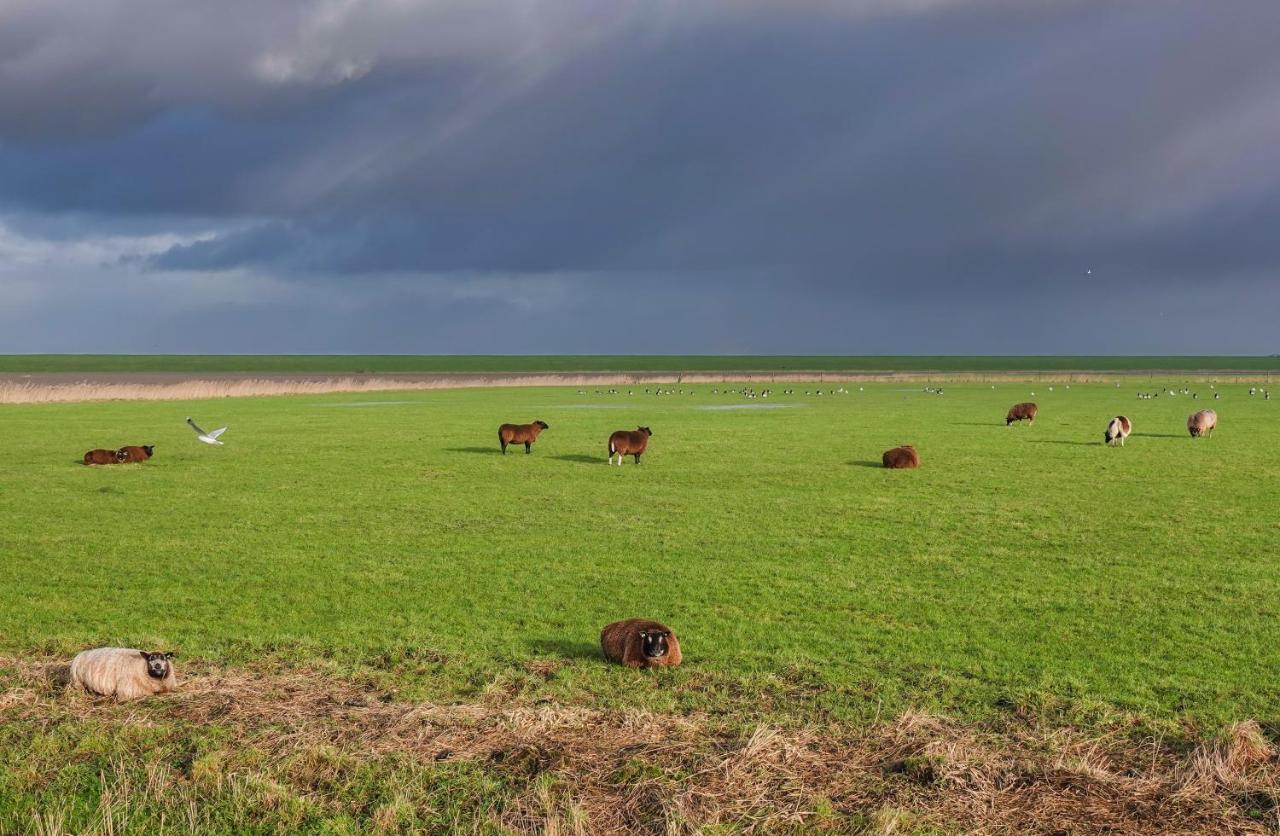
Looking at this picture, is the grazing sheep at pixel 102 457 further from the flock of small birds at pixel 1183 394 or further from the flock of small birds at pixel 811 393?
the flock of small birds at pixel 1183 394

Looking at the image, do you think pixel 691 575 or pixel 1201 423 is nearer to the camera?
pixel 691 575

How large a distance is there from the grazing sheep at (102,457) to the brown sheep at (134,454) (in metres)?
0.10

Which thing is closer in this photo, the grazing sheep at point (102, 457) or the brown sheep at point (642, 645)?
the brown sheep at point (642, 645)

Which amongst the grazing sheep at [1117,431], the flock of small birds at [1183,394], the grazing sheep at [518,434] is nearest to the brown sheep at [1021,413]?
the grazing sheep at [1117,431]

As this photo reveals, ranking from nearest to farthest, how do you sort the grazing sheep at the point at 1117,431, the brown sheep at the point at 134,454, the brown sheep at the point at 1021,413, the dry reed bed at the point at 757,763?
the dry reed bed at the point at 757,763 → the brown sheep at the point at 134,454 → the grazing sheep at the point at 1117,431 → the brown sheep at the point at 1021,413

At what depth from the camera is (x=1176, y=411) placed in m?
51.2

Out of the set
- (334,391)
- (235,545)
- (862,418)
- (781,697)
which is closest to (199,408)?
(334,391)

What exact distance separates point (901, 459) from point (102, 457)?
20839mm

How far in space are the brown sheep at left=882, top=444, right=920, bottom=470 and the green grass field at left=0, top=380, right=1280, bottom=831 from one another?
1.66 feet

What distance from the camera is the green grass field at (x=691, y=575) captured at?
359 inches

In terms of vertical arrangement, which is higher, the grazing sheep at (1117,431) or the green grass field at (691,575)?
the grazing sheep at (1117,431)

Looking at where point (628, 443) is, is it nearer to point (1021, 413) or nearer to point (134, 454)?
point (134, 454)

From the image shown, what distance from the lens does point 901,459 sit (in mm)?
25703

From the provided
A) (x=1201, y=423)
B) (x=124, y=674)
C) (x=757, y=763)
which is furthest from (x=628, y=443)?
(x=1201, y=423)
